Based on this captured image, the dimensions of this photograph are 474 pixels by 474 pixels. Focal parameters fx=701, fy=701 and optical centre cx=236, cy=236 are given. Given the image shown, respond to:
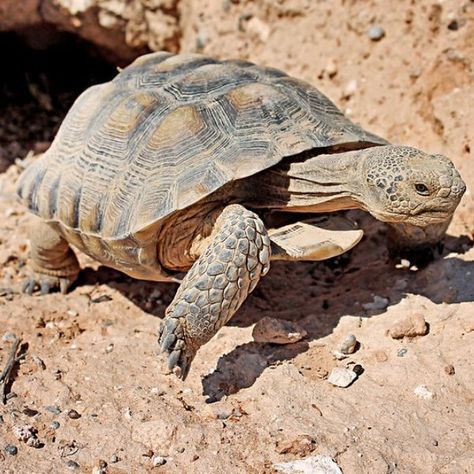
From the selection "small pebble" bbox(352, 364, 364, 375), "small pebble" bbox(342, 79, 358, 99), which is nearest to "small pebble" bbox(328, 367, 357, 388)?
"small pebble" bbox(352, 364, 364, 375)

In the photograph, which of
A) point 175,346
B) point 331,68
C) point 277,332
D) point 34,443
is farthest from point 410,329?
point 331,68

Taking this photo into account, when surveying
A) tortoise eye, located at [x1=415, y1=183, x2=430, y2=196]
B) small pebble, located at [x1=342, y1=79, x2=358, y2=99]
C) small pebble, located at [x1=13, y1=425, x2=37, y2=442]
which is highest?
tortoise eye, located at [x1=415, y1=183, x2=430, y2=196]

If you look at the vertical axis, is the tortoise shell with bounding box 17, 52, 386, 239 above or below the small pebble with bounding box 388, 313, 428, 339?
above

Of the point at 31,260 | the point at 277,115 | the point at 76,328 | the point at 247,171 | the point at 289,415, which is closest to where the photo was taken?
the point at 289,415

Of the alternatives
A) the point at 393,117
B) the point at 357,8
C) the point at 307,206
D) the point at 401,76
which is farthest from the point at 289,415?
the point at 357,8

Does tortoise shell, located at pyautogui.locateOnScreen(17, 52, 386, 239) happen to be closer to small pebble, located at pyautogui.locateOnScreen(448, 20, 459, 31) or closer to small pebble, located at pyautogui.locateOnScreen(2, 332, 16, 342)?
small pebble, located at pyautogui.locateOnScreen(2, 332, 16, 342)

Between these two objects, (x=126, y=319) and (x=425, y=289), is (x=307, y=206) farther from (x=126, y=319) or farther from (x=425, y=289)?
(x=126, y=319)

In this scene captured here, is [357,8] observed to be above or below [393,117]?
above

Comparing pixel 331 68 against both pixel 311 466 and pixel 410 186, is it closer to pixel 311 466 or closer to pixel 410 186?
pixel 410 186
